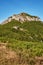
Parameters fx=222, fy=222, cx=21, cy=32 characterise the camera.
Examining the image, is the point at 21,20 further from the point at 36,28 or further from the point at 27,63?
the point at 27,63

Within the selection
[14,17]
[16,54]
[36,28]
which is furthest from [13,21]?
[16,54]

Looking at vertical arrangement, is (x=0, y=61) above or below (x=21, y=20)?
below

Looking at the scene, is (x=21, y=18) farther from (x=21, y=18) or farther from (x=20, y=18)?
(x=20, y=18)

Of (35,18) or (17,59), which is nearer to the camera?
(17,59)

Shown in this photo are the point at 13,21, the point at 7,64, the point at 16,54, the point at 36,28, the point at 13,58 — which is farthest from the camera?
the point at 13,21

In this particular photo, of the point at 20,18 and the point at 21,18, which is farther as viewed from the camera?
the point at 20,18

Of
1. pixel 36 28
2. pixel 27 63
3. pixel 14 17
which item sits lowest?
pixel 27 63

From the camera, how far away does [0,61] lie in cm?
1073

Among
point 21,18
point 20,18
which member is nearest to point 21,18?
point 21,18

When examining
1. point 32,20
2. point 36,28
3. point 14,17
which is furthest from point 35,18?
point 36,28

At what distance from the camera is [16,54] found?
1232cm

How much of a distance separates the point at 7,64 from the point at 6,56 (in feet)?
3.62

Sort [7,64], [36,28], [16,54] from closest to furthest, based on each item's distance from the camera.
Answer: [7,64] → [16,54] → [36,28]

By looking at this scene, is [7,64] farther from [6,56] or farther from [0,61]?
[6,56]
